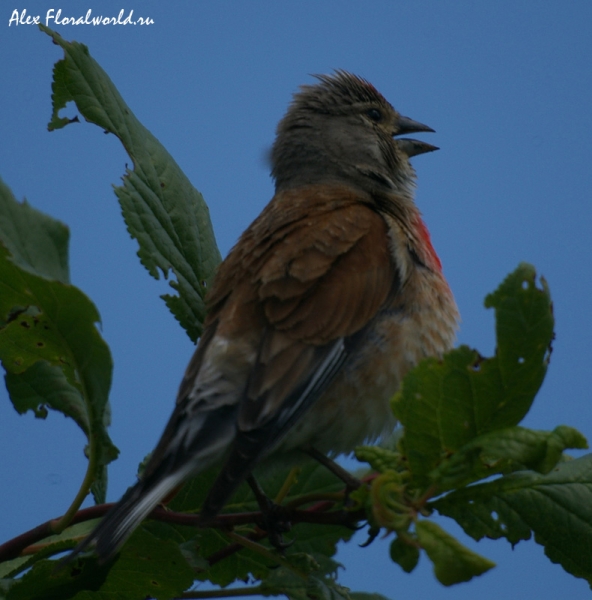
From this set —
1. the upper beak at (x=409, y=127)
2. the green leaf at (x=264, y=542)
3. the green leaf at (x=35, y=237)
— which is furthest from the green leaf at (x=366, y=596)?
the upper beak at (x=409, y=127)

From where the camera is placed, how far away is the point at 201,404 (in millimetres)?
2168

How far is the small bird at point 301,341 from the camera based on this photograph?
2.03 m

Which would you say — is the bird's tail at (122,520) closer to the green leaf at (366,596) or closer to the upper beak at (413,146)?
the green leaf at (366,596)

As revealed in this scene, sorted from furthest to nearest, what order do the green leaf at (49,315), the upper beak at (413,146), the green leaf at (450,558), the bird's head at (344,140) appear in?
the upper beak at (413,146), the bird's head at (344,140), the green leaf at (49,315), the green leaf at (450,558)

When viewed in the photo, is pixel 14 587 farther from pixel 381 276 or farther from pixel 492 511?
pixel 381 276

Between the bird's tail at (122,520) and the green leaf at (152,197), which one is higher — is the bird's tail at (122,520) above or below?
below

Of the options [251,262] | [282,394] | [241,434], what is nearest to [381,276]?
[251,262]

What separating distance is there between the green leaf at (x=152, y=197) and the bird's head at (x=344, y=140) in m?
1.02

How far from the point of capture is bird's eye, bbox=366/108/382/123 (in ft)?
12.6

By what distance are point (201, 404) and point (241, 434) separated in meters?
0.17

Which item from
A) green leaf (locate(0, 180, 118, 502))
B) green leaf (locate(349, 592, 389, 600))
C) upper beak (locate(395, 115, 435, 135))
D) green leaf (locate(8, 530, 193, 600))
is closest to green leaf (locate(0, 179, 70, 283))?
green leaf (locate(0, 180, 118, 502))

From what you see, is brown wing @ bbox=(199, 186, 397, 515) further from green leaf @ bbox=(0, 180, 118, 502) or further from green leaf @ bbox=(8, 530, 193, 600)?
green leaf @ bbox=(0, 180, 118, 502)

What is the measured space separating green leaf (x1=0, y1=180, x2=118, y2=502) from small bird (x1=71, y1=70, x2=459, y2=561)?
227 millimetres

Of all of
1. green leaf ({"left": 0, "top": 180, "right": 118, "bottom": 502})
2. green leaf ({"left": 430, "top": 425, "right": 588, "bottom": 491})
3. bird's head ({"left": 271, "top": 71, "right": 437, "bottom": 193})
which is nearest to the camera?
green leaf ({"left": 430, "top": 425, "right": 588, "bottom": 491})
